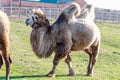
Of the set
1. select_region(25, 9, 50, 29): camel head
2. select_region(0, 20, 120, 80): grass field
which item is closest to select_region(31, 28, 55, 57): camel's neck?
select_region(25, 9, 50, 29): camel head

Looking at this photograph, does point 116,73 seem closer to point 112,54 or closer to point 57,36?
point 57,36

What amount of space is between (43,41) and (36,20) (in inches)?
24.3

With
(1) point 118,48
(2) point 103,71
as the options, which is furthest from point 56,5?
(2) point 103,71

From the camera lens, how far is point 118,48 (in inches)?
855

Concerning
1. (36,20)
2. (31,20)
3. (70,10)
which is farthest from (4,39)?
(70,10)

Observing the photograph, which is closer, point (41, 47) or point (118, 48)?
point (41, 47)

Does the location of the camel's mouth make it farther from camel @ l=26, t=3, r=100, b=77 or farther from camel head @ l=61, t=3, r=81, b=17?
camel head @ l=61, t=3, r=81, b=17

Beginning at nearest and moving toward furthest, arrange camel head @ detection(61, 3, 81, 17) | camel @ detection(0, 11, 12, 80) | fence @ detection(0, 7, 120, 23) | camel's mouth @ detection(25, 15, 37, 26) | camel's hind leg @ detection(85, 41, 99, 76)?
camel @ detection(0, 11, 12, 80) → camel's mouth @ detection(25, 15, 37, 26) → camel head @ detection(61, 3, 81, 17) → camel's hind leg @ detection(85, 41, 99, 76) → fence @ detection(0, 7, 120, 23)

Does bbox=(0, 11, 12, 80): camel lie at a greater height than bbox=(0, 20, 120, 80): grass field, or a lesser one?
greater

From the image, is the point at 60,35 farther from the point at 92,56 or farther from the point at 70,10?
the point at 92,56

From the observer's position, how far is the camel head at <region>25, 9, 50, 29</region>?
11695 mm

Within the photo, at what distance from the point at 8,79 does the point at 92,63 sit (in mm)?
3326

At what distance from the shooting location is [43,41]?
11.8 meters

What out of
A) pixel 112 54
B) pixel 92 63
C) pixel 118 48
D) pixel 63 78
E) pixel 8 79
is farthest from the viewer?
pixel 118 48
